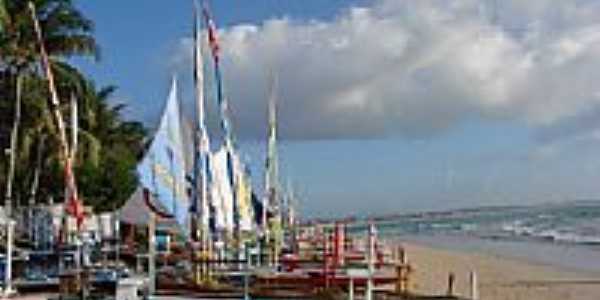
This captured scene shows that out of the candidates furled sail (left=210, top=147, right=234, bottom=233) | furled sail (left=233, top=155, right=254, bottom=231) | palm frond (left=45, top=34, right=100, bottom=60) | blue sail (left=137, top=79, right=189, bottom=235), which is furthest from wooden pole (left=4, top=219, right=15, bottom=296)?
palm frond (left=45, top=34, right=100, bottom=60)

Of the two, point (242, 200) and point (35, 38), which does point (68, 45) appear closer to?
point (35, 38)

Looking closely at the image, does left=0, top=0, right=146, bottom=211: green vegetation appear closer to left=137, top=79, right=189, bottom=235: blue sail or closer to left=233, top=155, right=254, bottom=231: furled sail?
left=233, top=155, right=254, bottom=231: furled sail

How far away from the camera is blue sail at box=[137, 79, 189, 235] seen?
972 inches

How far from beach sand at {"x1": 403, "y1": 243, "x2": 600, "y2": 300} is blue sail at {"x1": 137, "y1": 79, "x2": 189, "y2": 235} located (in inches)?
410

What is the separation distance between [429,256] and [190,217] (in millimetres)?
39391

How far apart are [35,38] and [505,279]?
18635 millimetres

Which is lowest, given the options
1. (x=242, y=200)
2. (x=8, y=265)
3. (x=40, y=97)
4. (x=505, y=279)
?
(x=505, y=279)

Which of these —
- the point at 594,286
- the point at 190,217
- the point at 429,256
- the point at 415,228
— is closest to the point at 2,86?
the point at 190,217

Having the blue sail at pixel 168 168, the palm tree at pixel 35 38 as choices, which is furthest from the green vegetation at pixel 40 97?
the blue sail at pixel 168 168

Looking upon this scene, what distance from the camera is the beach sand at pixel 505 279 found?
115 ft

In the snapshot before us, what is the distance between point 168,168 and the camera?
81.9 feet

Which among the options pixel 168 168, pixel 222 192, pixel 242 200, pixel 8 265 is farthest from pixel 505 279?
pixel 8 265

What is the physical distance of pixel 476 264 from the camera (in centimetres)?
5391

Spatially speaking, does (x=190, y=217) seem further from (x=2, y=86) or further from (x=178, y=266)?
(x=2, y=86)
